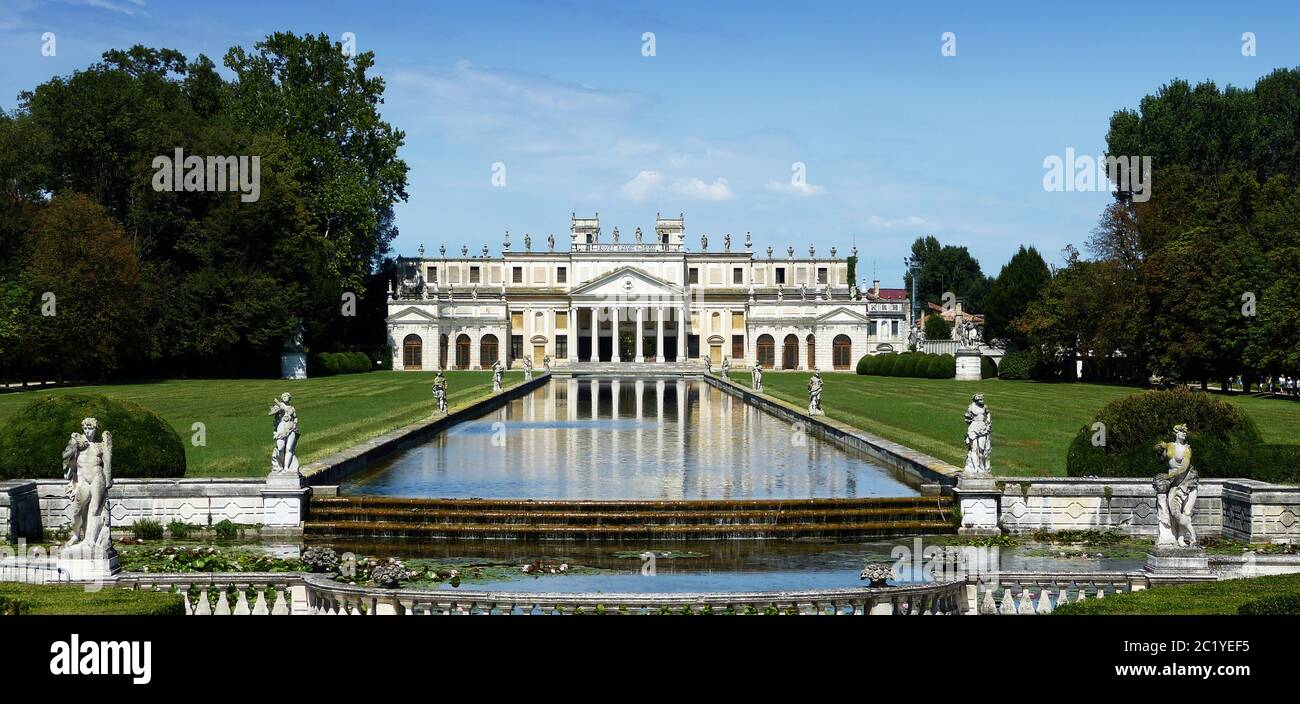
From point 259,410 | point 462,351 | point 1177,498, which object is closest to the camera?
point 1177,498

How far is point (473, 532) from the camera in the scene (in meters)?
17.7

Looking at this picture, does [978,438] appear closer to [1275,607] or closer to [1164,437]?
[1164,437]

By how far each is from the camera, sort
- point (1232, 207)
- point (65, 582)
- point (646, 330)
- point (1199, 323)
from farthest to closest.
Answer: point (646, 330), point (1232, 207), point (1199, 323), point (65, 582)

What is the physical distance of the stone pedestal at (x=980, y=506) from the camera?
17875 mm

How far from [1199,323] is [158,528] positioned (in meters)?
50.1

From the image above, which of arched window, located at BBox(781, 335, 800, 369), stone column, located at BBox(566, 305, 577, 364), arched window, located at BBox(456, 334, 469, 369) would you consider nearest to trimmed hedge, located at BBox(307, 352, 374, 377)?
arched window, located at BBox(456, 334, 469, 369)

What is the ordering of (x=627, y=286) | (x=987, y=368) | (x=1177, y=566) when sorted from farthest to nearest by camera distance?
(x=627, y=286) → (x=987, y=368) → (x=1177, y=566)

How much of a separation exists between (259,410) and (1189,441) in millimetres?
29441

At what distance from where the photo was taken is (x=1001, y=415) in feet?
125

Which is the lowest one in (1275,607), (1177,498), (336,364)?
(1275,607)

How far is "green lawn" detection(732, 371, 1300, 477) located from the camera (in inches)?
1008

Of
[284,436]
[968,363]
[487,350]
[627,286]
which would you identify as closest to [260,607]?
[284,436]
